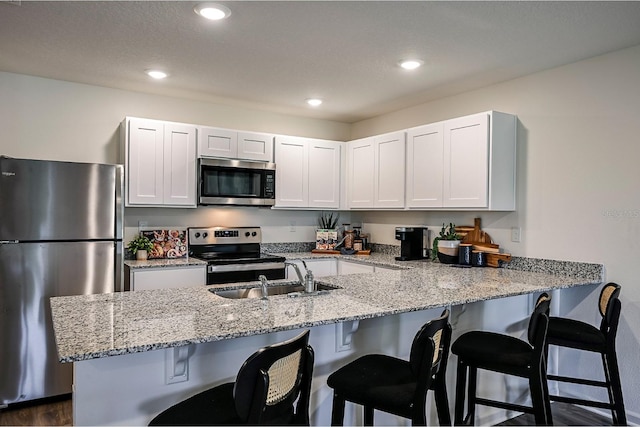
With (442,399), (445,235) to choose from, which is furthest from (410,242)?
(442,399)

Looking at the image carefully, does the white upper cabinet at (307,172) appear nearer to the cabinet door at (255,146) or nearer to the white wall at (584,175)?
the cabinet door at (255,146)

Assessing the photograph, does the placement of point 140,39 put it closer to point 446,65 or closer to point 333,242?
point 446,65

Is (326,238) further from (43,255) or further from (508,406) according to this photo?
(508,406)

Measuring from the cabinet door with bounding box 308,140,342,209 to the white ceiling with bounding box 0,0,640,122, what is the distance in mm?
820

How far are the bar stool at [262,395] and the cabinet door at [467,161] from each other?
2343 millimetres

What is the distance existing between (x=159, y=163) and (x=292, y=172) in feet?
4.22

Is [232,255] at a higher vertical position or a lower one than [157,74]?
lower

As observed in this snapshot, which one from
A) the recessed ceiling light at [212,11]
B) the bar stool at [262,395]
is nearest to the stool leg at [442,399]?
the bar stool at [262,395]

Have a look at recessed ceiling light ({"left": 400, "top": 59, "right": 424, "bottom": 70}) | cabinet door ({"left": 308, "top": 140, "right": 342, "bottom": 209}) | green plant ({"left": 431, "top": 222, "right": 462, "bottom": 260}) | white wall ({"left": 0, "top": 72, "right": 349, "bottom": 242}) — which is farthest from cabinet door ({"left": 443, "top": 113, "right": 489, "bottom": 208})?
white wall ({"left": 0, "top": 72, "right": 349, "bottom": 242})

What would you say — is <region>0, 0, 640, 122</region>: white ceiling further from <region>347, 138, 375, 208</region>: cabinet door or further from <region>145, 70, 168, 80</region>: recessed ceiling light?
<region>347, 138, 375, 208</region>: cabinet door

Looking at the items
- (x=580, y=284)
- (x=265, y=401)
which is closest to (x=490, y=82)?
(x=580, y=284)

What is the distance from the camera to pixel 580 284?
285 centimetres

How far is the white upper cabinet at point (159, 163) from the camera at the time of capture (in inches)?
145

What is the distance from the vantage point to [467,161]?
11.4 feet
